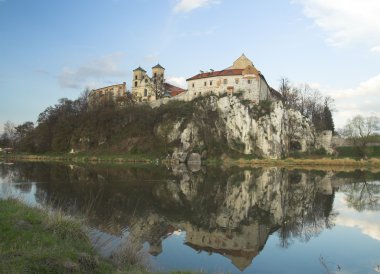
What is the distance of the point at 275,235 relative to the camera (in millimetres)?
16516

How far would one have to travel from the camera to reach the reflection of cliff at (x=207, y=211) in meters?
15.4

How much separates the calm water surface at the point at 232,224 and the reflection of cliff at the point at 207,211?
0.05m

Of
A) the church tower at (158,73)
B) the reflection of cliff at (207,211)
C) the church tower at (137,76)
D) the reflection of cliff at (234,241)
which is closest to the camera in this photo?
the reflection of cliff at (234,241)

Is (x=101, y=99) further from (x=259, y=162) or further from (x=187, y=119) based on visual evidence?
(x=259, y=162)

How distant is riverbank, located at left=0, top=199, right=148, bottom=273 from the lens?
7644 mm

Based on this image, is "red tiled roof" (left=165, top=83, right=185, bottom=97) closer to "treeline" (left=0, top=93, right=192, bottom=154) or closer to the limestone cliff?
"treeline" (left=0, top=93, right=192, bottom=154)

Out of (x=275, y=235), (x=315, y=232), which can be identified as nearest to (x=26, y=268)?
(x=275, y=235)

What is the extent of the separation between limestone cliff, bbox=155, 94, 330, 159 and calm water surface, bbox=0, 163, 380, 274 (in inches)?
1635

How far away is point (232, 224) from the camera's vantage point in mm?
18312

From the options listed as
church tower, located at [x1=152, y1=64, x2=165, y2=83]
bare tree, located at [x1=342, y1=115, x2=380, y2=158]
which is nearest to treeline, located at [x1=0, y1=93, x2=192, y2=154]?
church tower, located at [x1=152, y1=64, x2=165, y2=83]

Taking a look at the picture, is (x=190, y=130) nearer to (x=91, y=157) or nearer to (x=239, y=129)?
(x=239, y=129)

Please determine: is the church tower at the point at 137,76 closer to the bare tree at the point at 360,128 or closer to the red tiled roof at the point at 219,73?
the red tiled roof at the point at 219,73

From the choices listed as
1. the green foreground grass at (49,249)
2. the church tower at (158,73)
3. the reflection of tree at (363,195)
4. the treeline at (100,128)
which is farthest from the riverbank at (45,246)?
the church tower at (158,73)

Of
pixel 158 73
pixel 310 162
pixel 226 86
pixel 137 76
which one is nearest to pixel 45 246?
pixel 310 162
